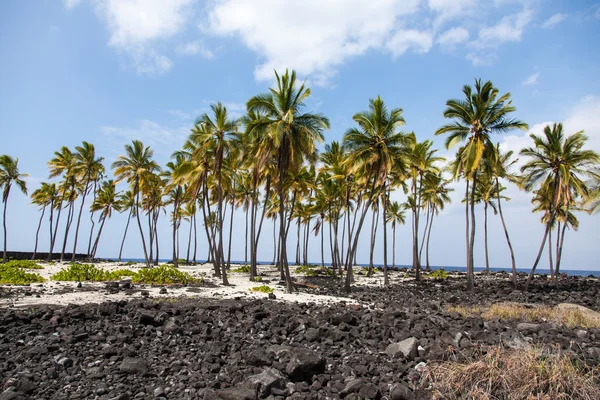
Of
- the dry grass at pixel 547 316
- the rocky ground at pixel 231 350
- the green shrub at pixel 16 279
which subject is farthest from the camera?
the green shrub at pixel 16 279

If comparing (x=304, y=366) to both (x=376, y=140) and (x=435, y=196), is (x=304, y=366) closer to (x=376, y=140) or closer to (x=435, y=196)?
(x=376, y=140)

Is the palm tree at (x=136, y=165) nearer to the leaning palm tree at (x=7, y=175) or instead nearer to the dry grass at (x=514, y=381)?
the leaning palm tree at (x=7, y=175)

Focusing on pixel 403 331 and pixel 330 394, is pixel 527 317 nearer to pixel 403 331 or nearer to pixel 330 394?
pixel 403 331

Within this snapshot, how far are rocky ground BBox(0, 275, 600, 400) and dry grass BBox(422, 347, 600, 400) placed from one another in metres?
0.47

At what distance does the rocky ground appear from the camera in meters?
6.55

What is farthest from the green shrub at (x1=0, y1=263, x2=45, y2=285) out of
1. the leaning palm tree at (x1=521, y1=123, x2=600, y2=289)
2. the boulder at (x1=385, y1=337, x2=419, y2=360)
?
the leaning palm tree at (x1=521, y1=123, x2=600, y2=289)

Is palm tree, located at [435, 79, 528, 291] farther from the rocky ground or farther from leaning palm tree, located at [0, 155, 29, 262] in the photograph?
leaning palm tree, located at [0, 155, 29, 262]

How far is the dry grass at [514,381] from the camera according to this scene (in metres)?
6.02

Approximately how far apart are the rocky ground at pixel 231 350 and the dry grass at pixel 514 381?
47 centimetres

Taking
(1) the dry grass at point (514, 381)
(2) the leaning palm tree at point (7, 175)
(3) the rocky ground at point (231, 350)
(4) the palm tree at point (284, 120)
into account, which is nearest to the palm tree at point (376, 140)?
(4) the palm tree at point (284, 120)

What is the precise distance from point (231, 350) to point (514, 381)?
5566 mm

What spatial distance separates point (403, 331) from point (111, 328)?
24.4 ft

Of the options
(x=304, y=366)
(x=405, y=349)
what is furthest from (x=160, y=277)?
(x=405, y=349)

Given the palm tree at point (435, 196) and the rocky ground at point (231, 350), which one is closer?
the rocky ground at point (231, 350)
